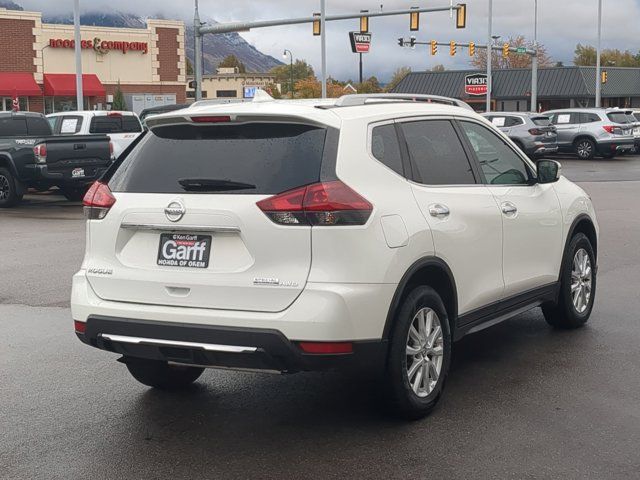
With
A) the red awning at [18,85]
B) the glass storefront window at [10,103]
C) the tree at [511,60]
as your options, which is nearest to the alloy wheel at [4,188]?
the red awning at [18,85]

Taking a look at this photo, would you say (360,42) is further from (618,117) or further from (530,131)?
(530,131)

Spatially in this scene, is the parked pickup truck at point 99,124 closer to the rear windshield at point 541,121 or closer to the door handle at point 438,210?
the rear windshield at point 541,121

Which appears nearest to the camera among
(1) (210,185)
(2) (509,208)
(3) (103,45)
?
(1) (210,185)

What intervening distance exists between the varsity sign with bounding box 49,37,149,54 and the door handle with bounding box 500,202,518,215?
4999 cm

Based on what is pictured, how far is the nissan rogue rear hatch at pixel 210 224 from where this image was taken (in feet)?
15.3

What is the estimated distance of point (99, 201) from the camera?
5.22 meters

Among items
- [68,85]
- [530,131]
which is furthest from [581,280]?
[68,85]

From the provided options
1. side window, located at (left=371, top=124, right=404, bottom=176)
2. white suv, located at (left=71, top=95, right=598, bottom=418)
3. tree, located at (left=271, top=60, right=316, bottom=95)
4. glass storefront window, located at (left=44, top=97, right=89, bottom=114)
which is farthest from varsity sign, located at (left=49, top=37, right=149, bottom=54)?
tree, located at (left=271, top=60, right=316, bottom=95)

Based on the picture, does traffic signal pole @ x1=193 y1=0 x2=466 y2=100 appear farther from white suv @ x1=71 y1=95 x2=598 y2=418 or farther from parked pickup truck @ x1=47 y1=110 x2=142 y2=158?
white suv @ x1=71 y1=95 x2=598 y2=418

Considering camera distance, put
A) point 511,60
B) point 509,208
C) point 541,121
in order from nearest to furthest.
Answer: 1. point 509,208
2. point 541,121
3. point 511,60

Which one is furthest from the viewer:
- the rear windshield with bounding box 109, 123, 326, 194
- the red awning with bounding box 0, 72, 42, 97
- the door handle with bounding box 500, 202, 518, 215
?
the red awning with bounding box 0, 72, 42, 97

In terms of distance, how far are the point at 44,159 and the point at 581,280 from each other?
42.4 feet

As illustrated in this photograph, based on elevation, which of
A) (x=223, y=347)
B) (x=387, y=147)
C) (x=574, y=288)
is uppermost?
(x=387, y=147)

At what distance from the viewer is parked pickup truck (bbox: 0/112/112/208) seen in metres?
17.9
